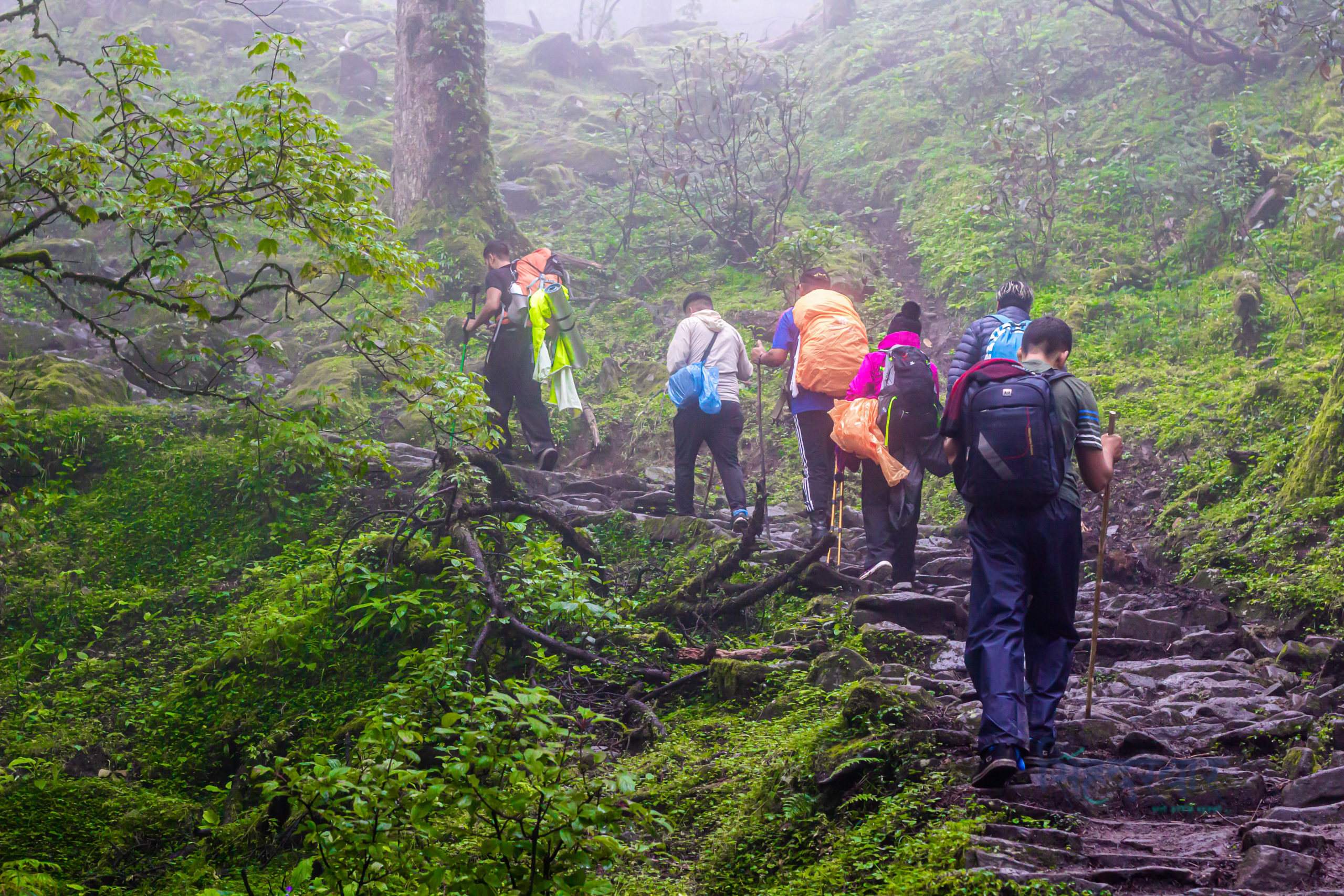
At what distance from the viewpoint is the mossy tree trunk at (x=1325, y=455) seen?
634 centimetres

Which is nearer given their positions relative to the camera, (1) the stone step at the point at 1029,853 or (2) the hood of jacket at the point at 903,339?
(1) the stone step at the point at 1029,853

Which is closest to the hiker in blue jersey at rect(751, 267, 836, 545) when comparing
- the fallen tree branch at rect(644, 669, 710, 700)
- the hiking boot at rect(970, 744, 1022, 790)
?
the fallen tree branch at rect(644, 669, 710, 700)

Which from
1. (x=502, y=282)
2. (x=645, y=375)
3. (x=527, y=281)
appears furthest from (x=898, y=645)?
(x=645, y=375)

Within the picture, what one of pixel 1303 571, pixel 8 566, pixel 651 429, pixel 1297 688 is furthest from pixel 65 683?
pixel 1303 571

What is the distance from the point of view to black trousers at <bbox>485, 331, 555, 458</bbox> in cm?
938

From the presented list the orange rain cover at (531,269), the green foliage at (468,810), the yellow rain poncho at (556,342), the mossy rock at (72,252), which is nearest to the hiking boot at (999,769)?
the green foliage at (468,810)

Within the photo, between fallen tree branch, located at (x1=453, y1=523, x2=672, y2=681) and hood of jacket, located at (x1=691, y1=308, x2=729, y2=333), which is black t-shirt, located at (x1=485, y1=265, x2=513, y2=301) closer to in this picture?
hood of jacket, located at (x1=691, y1=308, x2=729, y2=333)

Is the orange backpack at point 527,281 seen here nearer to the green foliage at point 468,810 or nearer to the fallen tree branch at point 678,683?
the fallen tree branch at point 678,683

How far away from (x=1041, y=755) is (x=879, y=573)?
121 inches

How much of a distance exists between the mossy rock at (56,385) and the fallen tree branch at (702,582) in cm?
608

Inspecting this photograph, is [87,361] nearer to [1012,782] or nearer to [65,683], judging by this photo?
[65,683]

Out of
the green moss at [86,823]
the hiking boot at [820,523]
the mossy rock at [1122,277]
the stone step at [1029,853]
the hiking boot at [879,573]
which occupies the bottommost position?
the green moss at [86,823]

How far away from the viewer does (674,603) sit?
6789mm

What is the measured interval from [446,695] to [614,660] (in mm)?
1505
